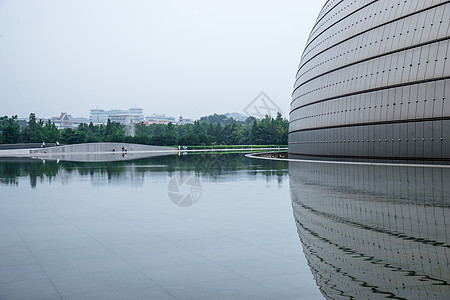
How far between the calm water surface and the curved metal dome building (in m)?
15.3

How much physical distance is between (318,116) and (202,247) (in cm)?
3724

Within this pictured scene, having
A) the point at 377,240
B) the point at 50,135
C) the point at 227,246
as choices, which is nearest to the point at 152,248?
the point at 227,246

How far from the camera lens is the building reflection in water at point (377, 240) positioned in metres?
5.63

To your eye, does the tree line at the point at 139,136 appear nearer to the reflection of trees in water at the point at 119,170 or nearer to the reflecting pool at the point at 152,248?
the reflection of trees in water at the point at 119,170

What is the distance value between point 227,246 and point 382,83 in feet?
90.4

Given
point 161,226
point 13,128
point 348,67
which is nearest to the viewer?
point 161,226

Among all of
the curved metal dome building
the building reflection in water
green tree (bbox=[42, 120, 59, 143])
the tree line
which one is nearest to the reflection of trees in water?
the curved metal dome building

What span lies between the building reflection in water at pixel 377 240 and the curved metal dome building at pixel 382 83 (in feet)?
46.9

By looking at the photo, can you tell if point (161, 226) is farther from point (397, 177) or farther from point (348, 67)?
point (348, 67)

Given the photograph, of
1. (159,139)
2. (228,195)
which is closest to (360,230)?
(228,195)

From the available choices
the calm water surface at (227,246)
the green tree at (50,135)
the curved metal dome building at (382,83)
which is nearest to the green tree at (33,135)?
the green tree at (50,135)

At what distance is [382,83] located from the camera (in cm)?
3294

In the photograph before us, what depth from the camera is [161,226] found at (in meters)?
9.62

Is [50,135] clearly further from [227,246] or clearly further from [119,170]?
[227,246]
